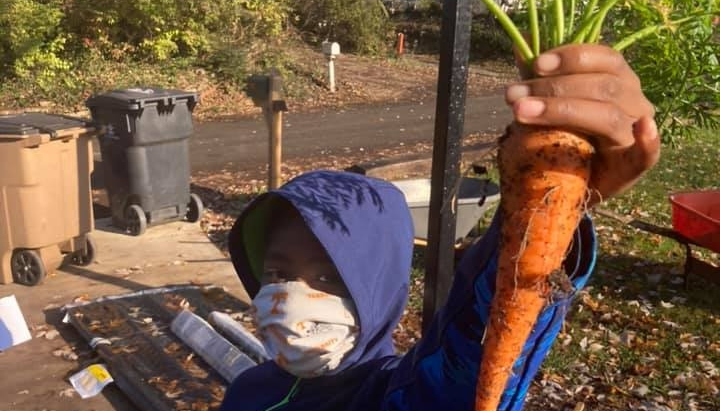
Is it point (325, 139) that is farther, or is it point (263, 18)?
point (263, 18)

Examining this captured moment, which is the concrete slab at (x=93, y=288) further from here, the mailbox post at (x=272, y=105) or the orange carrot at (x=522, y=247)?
the orange carrot at (x=522, y=247)

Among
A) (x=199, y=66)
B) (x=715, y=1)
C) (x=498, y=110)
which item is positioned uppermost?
(x=715, y=1)

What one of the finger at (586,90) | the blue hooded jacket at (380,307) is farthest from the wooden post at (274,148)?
the finger at (586,90)

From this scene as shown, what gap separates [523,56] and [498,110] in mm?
18496

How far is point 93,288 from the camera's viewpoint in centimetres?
665

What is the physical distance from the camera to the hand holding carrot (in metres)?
1.21

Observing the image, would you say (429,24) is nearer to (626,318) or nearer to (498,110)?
(498,110)

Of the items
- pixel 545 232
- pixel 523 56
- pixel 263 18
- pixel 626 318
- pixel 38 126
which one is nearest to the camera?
pixel 523 56

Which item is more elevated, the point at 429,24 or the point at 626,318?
the point at 429,24

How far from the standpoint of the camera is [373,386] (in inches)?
74.5

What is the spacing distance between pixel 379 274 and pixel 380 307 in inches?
4.0

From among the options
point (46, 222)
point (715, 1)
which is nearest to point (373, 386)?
point (715, 1)

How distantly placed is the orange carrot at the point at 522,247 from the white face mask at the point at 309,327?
1.90ft

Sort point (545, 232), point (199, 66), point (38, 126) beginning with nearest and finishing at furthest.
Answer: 1. point (545, 232)
2. point (38, 126)
3. point (199, 66)
